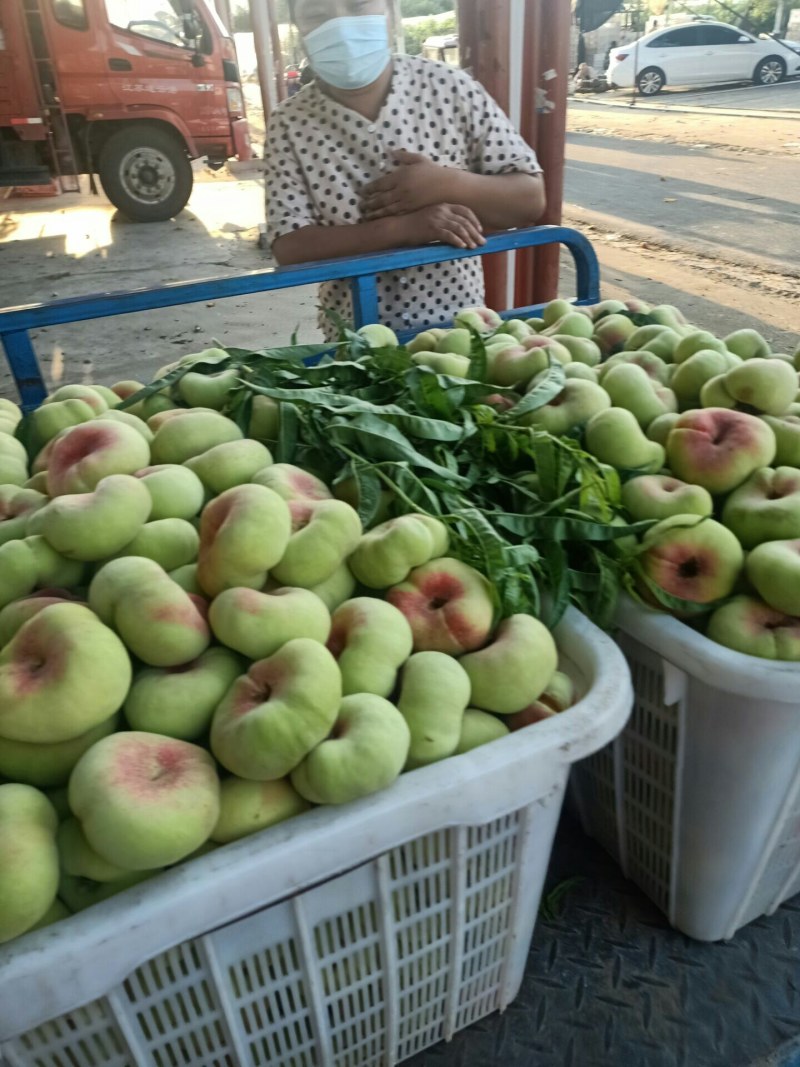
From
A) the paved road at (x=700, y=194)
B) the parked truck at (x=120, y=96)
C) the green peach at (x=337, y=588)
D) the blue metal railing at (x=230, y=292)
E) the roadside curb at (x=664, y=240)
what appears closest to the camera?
the green peach at (x=337, y=588)

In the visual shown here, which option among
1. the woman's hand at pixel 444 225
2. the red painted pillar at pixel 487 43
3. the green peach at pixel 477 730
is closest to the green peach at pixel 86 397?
the green peach at pixel 477 730

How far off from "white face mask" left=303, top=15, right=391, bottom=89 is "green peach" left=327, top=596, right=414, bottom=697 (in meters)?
1.94

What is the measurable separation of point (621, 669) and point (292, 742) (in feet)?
1.42

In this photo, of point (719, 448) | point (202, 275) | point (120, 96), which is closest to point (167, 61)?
point (120, 96)

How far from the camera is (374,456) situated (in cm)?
124

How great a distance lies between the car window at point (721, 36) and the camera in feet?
62.4

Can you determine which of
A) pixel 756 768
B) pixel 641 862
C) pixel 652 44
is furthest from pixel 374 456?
pixel 652 44

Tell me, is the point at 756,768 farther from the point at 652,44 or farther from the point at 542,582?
the point at 652,44

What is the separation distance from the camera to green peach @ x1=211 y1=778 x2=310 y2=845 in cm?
85

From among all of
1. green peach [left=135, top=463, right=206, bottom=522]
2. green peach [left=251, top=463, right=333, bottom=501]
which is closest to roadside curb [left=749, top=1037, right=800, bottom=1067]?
green peach [left=251, top=463, right=333, bottom=501]

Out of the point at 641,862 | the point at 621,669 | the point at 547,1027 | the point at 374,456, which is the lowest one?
the point at 547,1027

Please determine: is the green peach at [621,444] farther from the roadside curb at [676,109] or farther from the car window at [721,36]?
the car window at [721,36]

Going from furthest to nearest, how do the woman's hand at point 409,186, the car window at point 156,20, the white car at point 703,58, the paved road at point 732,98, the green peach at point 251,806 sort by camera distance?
the white car at point 703,58 → the paved road at point 732,98 → the car window at point 156,20 → the woman's hand at point 409,186 → the green peach at point 251,806

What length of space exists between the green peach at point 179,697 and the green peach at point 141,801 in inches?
1.4
